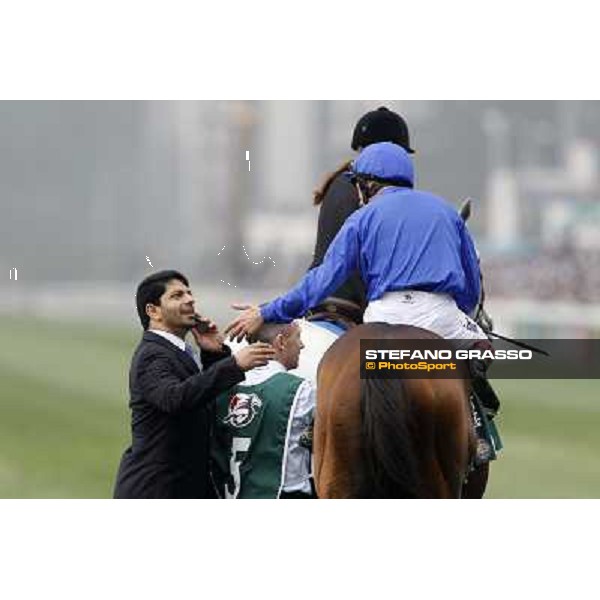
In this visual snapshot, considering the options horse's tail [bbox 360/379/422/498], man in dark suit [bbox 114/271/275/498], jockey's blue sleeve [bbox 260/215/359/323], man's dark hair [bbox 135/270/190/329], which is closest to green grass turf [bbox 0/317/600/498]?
jockey's blue sleeve [bbox 260/215/359/323]

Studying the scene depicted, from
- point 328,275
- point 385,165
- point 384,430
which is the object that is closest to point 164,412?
point 328,275

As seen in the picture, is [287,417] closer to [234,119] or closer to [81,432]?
[234,119]

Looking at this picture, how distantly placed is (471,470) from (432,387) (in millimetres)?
557

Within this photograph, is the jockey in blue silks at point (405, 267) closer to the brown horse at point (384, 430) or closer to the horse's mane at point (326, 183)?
the brown horse at point (384, 430)

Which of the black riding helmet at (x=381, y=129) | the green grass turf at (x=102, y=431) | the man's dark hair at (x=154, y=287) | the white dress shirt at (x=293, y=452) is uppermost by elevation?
the black riding helmet at (x=381, y=129)

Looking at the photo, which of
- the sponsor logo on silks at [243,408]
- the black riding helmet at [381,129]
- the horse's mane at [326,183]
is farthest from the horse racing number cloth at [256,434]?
the black riding helmet at [381,129]

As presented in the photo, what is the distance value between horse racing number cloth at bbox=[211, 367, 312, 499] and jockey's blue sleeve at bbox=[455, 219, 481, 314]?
64cm

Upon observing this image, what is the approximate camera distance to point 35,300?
20.7 metres

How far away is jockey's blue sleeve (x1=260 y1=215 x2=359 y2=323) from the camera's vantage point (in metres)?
4.88

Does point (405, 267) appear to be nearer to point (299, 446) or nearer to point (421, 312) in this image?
point (421, 312)

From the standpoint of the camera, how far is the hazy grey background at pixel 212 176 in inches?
287

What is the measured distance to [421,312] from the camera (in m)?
4.84

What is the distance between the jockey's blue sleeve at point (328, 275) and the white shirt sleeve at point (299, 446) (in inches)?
11.1

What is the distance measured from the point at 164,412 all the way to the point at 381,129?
4.61ft
